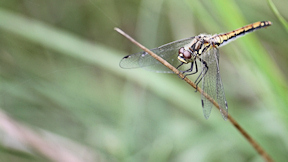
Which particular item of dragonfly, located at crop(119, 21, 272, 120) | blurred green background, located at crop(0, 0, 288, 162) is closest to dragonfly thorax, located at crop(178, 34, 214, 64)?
dragonfly, located at crop(119, 21, 272, 120)

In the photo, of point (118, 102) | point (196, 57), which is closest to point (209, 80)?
point (196, 57)

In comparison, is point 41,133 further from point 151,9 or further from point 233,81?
point 233,81

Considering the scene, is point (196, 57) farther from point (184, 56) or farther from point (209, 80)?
point (209, 80)

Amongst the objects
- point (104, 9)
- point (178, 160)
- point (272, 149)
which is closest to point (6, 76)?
point (104, 9)

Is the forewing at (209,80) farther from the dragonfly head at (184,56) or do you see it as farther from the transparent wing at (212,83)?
the dragonfly head at (184,56)

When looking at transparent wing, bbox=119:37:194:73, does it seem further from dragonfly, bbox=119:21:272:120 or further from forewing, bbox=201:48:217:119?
forewing, bbox=201:48:217:119

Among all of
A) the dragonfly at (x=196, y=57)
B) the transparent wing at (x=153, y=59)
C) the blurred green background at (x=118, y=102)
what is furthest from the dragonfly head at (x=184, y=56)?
the blurred green background at (x=118, y=102)
